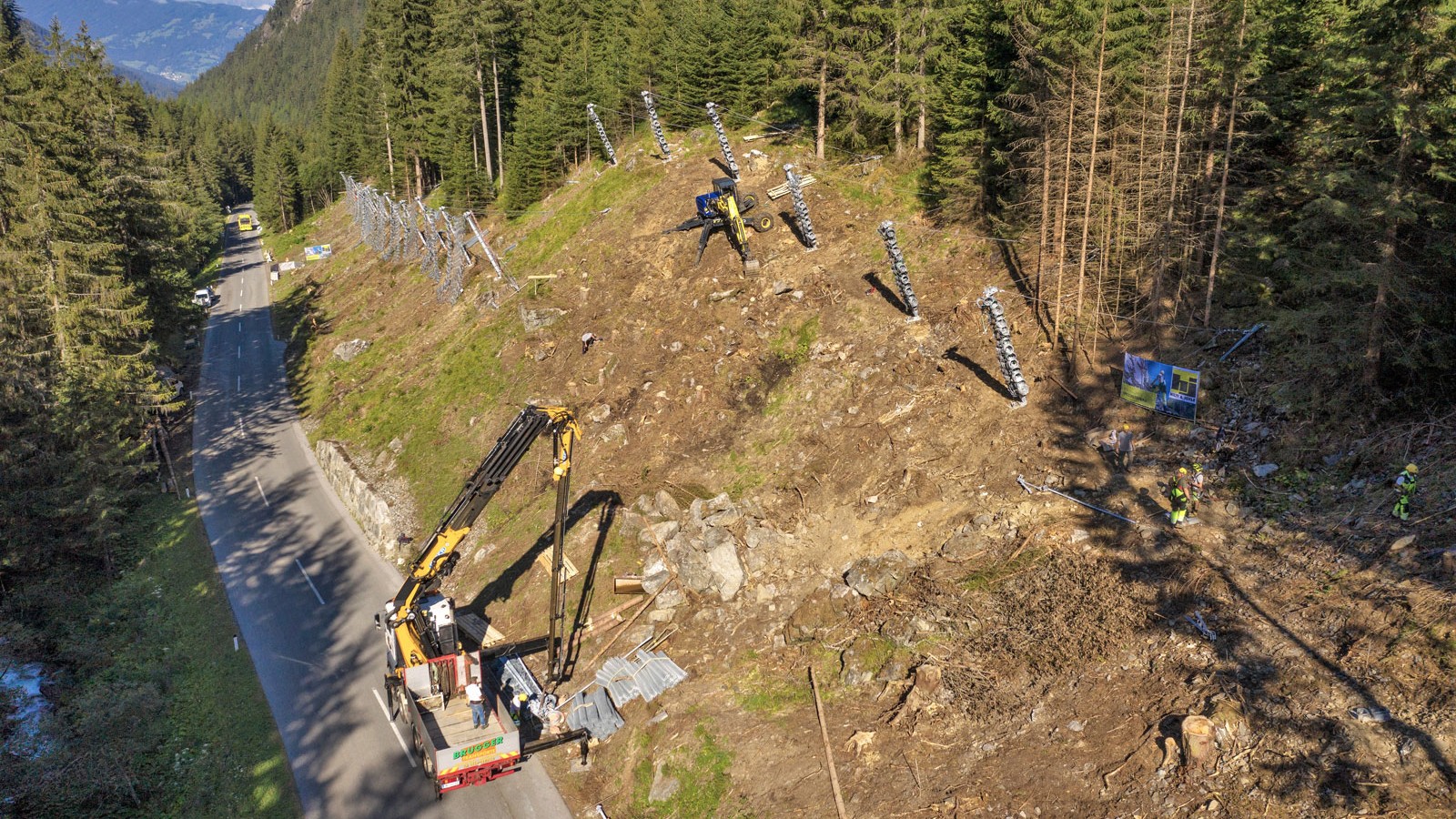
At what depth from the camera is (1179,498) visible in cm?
1902

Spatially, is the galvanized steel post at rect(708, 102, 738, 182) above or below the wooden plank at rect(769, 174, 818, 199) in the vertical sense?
above

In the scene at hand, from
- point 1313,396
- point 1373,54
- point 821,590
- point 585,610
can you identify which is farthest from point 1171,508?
point 585,610

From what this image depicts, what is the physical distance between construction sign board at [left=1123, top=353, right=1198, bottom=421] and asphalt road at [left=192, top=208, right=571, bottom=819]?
18.8 meters

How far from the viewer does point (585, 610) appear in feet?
78.0

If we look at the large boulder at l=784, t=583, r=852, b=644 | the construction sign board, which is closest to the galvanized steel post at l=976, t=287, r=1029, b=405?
the construction sign board

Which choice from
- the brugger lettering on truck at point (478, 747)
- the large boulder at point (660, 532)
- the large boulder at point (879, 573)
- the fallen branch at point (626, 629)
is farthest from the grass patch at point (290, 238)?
the large boulder at point (879, 573)

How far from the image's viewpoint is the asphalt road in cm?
1928

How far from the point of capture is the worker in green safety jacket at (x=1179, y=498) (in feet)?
62.0

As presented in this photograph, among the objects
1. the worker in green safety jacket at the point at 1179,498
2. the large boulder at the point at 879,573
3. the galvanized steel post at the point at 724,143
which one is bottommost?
the large boulder at the point at 879,573

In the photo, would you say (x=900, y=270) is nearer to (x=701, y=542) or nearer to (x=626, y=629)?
(x=701, y=542)

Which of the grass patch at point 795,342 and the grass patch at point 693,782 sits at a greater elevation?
the grass patch at point 795,342

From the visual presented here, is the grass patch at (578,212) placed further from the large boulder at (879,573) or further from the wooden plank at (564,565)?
the large boulder at (879,573)

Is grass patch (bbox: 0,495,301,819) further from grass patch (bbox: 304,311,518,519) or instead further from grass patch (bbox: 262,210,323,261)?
grass patch (bbox: 262,210,323,261)

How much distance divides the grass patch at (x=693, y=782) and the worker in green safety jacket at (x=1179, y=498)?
11812 millimetres
